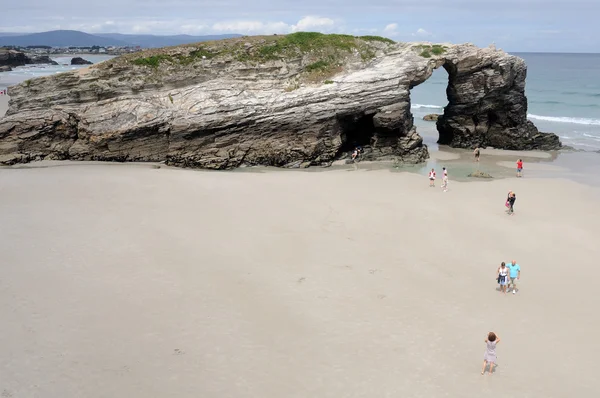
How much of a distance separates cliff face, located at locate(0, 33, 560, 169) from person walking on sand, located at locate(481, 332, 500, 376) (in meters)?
17.6

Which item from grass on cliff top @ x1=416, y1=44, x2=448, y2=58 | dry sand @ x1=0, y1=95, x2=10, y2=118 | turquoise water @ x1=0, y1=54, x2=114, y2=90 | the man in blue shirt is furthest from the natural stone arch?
turquoise water @ x1=0, y1=54, x2=114, y2=90

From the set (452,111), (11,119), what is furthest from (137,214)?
(452,111)

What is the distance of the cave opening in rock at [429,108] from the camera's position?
37469mm

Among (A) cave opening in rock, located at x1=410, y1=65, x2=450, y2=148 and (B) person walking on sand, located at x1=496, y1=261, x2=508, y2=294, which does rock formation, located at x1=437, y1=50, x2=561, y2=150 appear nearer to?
(A) cave opening in rock, located at x1=410, y1=65, x2=450, y2=148

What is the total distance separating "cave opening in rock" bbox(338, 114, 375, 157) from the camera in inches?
1078

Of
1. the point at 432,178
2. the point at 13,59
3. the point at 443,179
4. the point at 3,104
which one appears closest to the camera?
the point at 443,179

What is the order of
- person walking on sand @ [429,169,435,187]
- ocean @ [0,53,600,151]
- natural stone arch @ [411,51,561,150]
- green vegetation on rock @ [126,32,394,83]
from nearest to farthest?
1. person walking on sand @ [429,169,435,187]
2. green vegetation on rock @ [126,32,394,83]
3. natural stone arch @ [411,51,561,150]
4. ocean @ [0,53,600,151]

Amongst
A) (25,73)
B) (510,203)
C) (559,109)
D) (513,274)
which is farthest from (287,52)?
(25,73)

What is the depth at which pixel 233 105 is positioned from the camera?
2538 centimetres

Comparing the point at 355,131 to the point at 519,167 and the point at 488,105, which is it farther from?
the point at 519,167

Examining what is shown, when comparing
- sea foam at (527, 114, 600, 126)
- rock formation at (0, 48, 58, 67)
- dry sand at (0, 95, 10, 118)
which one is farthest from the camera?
rock formation at (0, 48, 58, 67)

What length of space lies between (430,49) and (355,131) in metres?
6.66

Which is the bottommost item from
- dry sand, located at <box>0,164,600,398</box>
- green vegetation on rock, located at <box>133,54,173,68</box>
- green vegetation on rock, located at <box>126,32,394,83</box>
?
dry sand, located at <box>0,164,600,398</box>

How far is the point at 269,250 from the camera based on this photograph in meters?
15.4
